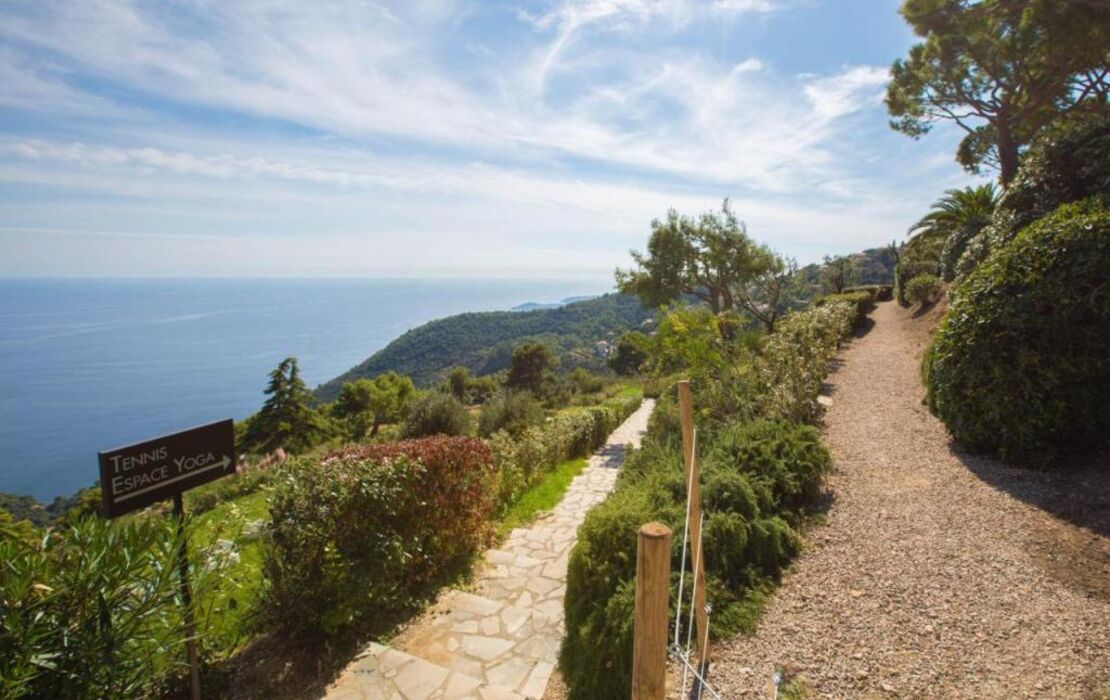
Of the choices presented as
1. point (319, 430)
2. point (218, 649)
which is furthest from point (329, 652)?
point (319, 430)

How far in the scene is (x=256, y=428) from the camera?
71.8ft

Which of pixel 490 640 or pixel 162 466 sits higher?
pixel 162 466

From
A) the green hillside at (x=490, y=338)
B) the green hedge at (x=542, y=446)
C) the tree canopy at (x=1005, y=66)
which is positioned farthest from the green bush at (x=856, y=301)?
the green hillside at (x=490, y=338)

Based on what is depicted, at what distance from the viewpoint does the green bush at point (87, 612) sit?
7.02ft

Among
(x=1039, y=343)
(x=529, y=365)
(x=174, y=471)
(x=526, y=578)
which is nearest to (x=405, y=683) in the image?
(x=526, y=578)

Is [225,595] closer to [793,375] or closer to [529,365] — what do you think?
[793,375]

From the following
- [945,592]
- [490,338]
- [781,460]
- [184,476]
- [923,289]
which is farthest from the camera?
[490,338]

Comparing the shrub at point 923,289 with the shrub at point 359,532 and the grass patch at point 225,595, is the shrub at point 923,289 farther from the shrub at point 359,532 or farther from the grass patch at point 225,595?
the grass patch at point 225,595

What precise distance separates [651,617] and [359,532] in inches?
145

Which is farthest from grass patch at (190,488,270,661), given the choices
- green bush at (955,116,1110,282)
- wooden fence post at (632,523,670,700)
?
green bush at (955,116,1110,282)

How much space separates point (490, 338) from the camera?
3873 inches

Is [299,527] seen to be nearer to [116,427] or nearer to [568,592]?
[568,592]

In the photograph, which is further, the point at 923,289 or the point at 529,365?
the point at 529,365

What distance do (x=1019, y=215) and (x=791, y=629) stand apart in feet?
28.3
